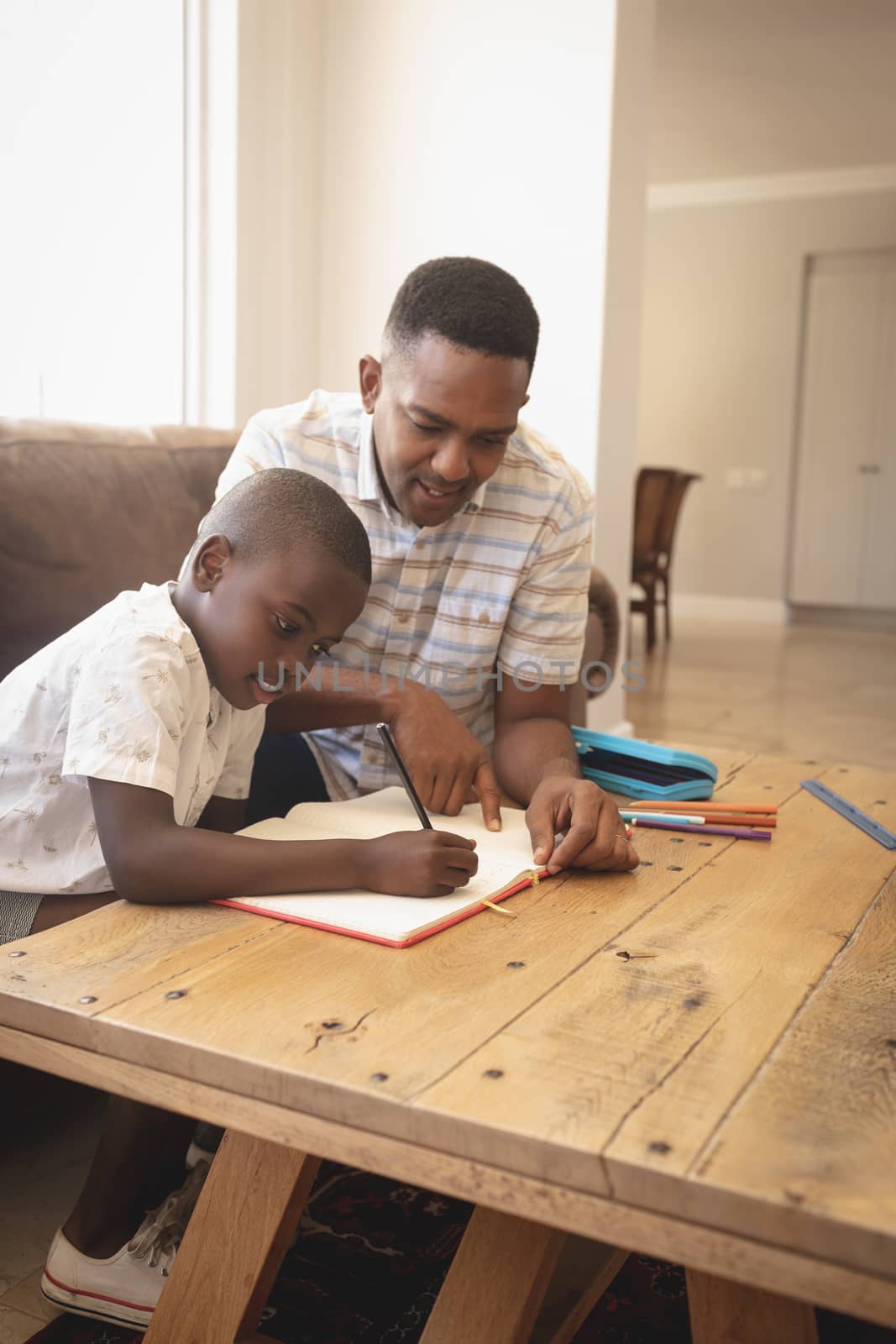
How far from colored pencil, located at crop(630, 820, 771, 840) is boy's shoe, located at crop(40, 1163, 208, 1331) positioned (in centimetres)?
64

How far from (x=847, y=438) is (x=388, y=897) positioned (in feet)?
24.2

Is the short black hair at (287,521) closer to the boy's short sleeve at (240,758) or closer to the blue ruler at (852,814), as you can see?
the boy's short sleeve at (240,758)

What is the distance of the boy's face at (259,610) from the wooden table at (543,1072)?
267mm

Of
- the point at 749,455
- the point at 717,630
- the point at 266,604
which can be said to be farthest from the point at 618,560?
the point at 749,455

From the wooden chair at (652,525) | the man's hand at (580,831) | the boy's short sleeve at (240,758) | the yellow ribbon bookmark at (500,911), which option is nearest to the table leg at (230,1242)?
the yellow ribbon bookmark at (500,911)

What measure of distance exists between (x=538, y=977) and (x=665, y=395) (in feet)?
25.2

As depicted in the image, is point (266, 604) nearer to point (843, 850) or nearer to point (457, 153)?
point (843, 850)

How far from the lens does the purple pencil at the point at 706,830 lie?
51.0 inches

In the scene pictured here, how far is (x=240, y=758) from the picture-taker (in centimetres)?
136

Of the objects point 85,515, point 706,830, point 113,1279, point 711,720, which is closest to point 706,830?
point 706,830

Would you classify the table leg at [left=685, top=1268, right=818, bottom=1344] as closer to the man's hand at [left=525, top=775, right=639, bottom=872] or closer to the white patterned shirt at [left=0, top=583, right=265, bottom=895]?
the man's hand at [left=525, top=775, right=639, bottom=872]

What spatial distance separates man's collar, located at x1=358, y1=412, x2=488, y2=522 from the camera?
1580 millimetres

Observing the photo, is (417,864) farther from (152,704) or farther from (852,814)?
(852,814)

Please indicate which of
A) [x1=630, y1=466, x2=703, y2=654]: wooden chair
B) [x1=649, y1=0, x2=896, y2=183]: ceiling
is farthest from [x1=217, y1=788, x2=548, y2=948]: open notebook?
[x1=630, y1=466, x2=703, y2=654]: wooden chair
